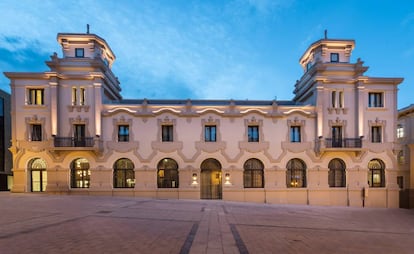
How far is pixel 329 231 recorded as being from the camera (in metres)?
9.45

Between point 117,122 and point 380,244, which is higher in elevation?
point 117,122

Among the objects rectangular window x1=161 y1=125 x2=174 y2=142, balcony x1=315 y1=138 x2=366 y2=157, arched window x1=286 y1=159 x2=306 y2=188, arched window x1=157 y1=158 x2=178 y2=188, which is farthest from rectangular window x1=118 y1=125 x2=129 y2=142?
balcony x1=315 y1=138 x2=366 y2=157

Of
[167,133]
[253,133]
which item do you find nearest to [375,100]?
[253,133]

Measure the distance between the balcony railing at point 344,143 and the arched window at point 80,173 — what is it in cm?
2234

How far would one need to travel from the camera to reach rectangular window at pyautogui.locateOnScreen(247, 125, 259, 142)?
872 inches

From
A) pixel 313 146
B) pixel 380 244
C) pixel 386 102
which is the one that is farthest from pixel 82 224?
pixel 386 102

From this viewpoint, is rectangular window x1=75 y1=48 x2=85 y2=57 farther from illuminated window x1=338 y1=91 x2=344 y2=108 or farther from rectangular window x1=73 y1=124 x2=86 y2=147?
illuminated window x1=338 y1=91 x2=344 y2=108

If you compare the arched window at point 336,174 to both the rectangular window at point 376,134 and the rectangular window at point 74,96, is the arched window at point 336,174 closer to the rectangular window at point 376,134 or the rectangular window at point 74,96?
the rectangular window at point 376,134

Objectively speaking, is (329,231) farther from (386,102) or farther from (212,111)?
(386,102)

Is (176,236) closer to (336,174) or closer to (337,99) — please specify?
(336,174)

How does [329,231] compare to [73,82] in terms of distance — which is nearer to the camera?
[329,231]

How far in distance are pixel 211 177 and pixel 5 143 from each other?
1050 inches

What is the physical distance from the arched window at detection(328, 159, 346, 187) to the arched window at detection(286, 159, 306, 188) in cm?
254

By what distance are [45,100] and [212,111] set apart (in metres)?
15.5
